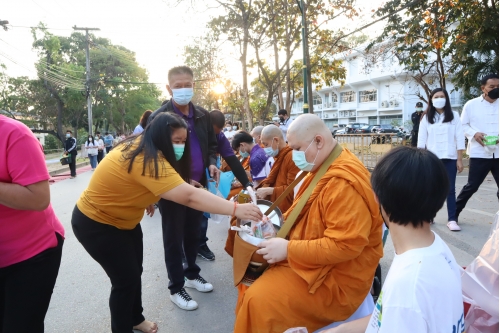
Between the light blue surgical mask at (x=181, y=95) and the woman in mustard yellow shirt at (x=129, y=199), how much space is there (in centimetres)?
88

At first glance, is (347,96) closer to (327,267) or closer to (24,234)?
(327,267)

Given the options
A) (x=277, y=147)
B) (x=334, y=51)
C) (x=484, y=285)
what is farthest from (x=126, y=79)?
(x=484, y=285)

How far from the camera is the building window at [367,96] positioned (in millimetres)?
41688

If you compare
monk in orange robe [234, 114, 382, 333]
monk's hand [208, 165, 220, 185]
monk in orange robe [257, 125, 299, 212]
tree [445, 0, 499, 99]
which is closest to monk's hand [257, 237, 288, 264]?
monk in orange robe [234, 114, 382, 333]

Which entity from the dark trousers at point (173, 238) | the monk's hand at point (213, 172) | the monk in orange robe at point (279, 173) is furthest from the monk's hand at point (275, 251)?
the monk's hand at point (213, 172)

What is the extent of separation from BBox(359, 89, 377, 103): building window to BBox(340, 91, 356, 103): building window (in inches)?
54.5

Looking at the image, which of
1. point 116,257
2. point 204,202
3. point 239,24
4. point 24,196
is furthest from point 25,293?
point 239,24

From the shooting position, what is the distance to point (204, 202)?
6.57 ft

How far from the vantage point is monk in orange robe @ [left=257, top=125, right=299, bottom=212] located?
139 inches

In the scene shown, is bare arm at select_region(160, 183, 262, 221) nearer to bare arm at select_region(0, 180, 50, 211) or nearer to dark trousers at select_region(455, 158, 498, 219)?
bare arm at select_region(0, 180, 50, 211)

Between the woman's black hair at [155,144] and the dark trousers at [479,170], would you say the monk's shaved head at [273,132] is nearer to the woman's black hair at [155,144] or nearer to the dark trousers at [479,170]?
the woman's black hair at [155,144]

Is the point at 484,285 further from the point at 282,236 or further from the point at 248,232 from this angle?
the point at 248,232

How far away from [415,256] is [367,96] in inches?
1765

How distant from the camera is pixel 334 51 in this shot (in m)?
11.5
